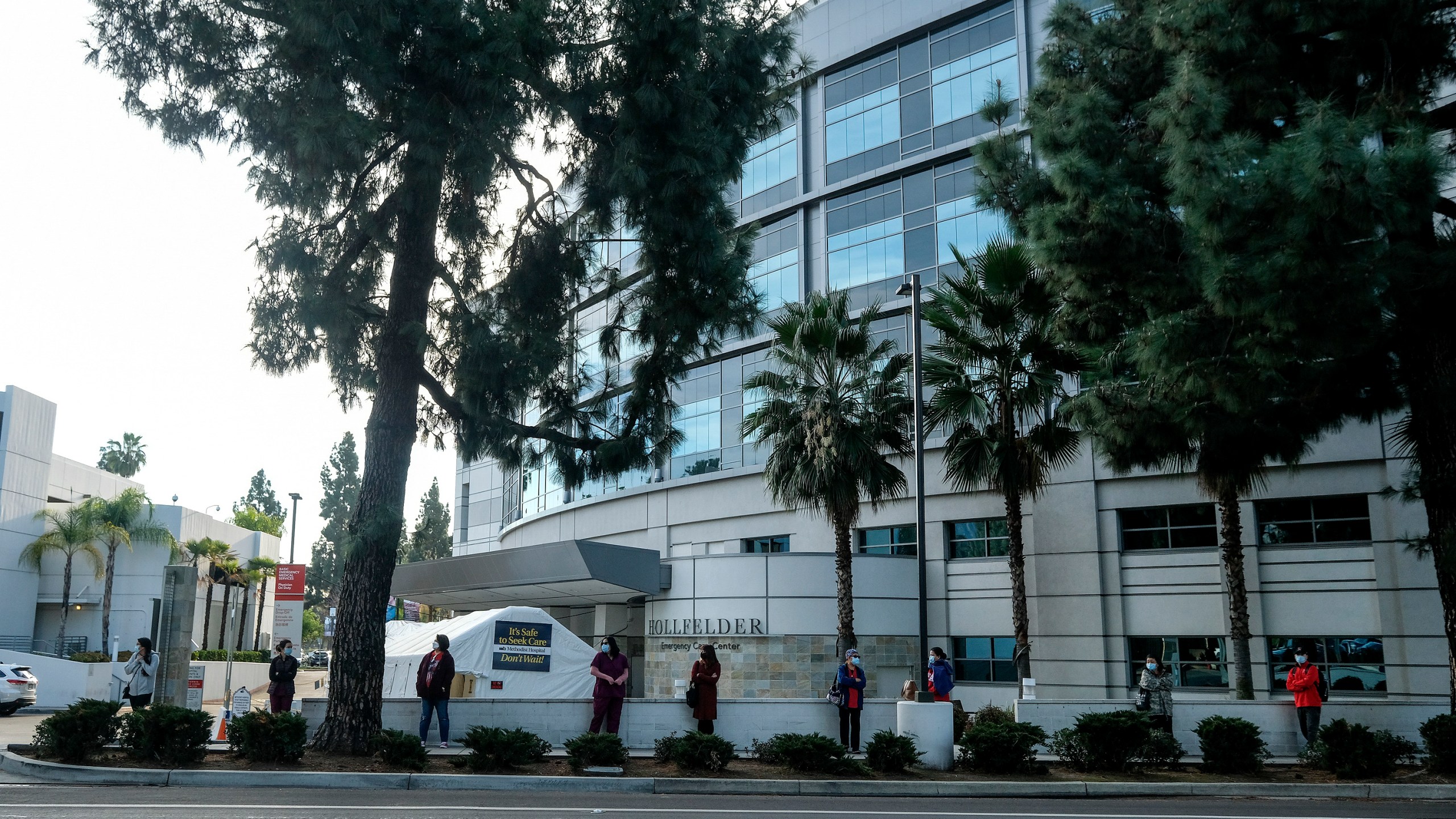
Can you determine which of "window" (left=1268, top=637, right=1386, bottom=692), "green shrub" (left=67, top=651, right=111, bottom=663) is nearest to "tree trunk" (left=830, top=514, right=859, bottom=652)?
"window" (left=1268, top=637, right=1386, bottom=692)

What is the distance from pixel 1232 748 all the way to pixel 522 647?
561 inches

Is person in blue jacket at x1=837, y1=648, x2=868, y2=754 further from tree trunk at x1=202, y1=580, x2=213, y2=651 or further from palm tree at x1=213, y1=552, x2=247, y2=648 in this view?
palm tree at x1=213, y1=552, x2=247, y2=648

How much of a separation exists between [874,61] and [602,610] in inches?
714

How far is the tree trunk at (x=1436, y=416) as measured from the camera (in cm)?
1468

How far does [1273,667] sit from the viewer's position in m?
22.9

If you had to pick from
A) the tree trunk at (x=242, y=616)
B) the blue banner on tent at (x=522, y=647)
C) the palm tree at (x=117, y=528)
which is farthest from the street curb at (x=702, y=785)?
the tree trunk at (x=242, y=616)

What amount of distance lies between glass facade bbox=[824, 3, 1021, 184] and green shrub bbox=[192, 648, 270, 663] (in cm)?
2618

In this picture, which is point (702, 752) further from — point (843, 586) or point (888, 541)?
point (888, 541)

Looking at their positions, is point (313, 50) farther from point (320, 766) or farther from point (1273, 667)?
point (1273, 667)

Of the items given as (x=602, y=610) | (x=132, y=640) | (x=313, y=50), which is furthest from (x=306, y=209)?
(x=132, y=640)

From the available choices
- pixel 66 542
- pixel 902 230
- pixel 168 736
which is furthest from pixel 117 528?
pixel 168 736

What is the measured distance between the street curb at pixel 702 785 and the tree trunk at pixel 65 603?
33789 millimetres

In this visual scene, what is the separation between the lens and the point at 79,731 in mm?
14070

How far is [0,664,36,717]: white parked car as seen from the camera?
2797cm
